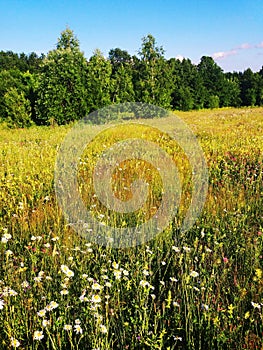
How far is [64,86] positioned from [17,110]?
17.6 ft

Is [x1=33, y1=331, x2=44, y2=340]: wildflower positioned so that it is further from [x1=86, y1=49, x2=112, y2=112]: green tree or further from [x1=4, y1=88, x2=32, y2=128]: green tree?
[x1=4, y1=88, x2=32, y2=128]: green tree

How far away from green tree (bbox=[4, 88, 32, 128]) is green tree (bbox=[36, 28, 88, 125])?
3300mm

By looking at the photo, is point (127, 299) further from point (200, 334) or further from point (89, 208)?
point (89, 208)

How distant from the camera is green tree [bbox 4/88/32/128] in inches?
803

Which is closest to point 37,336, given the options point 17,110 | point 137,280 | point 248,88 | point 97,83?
point 137,280

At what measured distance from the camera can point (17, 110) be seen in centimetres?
2050

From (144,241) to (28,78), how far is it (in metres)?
22.9

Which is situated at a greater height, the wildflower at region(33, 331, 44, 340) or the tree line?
the tree line

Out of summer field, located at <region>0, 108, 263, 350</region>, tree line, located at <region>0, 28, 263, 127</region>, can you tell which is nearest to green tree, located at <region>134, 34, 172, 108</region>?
tree line, located at <region>0, 28, 263, 127</region>

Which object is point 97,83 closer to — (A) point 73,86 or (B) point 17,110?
(A) point 73,86

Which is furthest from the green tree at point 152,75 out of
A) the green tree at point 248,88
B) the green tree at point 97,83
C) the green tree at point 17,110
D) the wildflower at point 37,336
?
the green tree at point 248,88

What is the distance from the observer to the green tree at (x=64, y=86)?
16.5 meters

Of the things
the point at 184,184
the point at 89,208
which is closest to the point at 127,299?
the point at 89,208

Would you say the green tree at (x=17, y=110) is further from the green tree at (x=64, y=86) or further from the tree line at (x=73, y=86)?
the green tree at (x=64, y=86)
